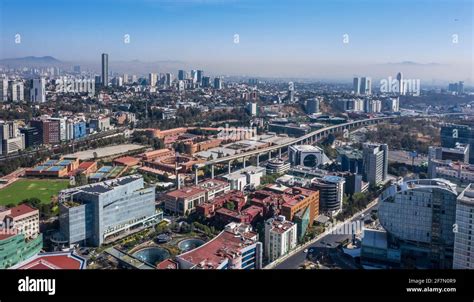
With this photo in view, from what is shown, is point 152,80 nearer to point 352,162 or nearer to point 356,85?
point 356,85

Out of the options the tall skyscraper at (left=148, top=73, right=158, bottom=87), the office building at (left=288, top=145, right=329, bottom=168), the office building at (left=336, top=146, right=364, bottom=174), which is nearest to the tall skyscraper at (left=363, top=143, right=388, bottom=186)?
the office building at (left=336, top=146, right=364, bottom=174)

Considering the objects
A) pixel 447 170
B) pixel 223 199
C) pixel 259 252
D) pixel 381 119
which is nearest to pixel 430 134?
pixel 381 119

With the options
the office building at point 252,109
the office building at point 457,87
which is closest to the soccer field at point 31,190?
the office building at point 252,109

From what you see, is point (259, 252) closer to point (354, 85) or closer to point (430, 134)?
point (430, 134)

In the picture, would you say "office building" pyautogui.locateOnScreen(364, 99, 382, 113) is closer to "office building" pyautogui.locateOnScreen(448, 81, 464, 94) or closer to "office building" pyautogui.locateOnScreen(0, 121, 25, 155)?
"office building" pyautogui.locateOnScreen(448, 81, 464, 94)

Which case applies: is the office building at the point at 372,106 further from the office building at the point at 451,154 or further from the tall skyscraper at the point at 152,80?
the tall skyscraper at the point at 152,80

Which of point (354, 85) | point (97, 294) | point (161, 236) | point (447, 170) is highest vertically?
Answer: point (354, 85)
